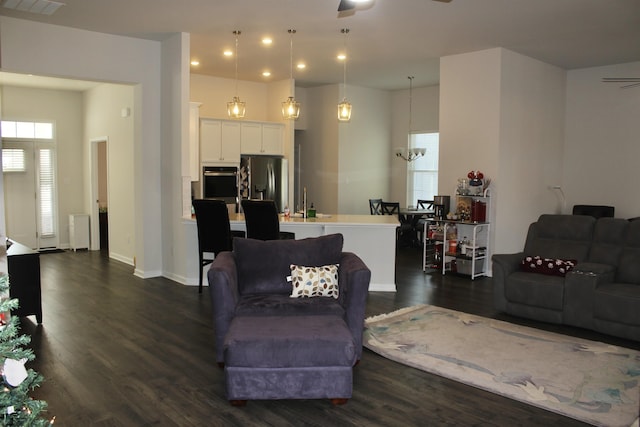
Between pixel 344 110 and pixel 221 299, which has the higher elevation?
pixel 344 110

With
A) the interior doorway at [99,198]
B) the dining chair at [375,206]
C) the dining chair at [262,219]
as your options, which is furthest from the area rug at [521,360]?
the interior doorway at [99,198]

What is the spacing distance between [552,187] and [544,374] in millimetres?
5376

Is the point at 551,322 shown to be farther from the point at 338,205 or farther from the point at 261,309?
the point at 338,205

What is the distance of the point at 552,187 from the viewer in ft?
27.6

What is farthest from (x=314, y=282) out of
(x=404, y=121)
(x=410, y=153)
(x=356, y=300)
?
(x=404, y=121)

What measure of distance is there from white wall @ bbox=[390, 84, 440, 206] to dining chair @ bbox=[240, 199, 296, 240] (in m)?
5.21

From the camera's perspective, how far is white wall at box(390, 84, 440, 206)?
10102 millimetres

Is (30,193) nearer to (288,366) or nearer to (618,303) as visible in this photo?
(288,366)

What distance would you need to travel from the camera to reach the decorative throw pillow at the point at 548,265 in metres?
5.02

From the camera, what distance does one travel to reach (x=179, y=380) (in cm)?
363

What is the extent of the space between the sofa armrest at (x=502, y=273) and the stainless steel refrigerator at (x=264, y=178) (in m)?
4.72

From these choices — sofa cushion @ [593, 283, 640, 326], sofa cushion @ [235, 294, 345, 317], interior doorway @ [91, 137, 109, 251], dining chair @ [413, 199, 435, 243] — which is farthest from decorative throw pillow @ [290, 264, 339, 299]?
interior doorway @ [91, 137, 109, 251]

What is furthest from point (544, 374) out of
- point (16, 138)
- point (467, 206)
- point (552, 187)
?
point (16, 138)

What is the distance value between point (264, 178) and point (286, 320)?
19.1 ft
